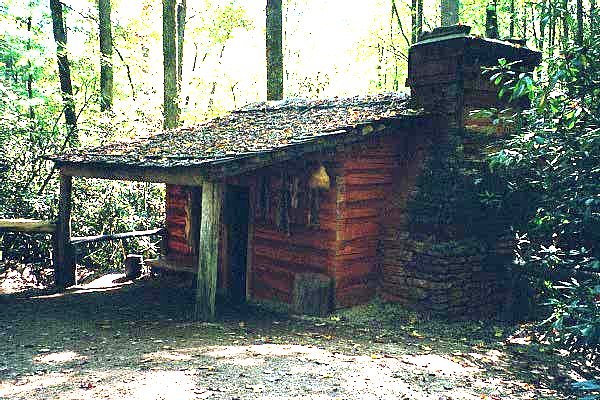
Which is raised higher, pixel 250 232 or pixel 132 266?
pixel 250 232

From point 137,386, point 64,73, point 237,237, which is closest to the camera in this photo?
point 137,386

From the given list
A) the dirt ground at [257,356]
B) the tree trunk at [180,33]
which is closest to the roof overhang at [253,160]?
the dirt ground at [257,356]

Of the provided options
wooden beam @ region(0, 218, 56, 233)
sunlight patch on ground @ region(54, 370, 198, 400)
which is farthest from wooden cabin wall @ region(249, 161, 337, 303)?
wooden beam @ region(0, 218, 56, 233)

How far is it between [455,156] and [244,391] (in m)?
5.47

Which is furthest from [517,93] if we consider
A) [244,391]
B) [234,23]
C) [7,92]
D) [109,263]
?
[234,23]

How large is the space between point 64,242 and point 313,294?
18.1 ft

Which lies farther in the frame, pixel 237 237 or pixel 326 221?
pixel 237 237

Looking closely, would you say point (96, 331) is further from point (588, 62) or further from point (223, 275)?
point (588, 62)

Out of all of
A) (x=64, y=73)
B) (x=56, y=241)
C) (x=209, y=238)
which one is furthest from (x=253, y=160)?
(x=64, y=73)

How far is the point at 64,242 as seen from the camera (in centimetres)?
1220

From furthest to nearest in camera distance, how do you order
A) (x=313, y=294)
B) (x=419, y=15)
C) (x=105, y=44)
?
1. (x=419, y=15)
2. (x=105, y=44)
3. (x=313, y=294)

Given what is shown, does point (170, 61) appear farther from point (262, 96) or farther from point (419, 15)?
point (262, 96)

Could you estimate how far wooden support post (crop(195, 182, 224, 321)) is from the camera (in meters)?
8.63

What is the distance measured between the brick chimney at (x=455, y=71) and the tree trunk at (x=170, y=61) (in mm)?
8442
